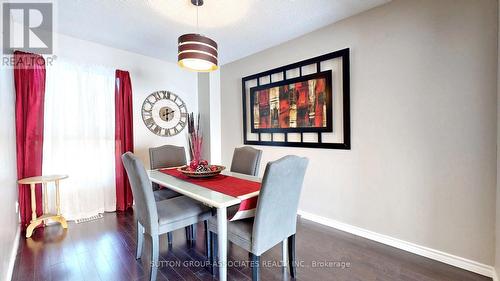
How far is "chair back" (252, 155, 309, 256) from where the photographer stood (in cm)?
138

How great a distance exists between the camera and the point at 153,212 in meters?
1.63

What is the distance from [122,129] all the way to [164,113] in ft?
2.60

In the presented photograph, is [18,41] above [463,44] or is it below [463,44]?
above

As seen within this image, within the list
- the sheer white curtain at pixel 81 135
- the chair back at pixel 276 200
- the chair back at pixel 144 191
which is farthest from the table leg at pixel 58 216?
the chair back at pixel 276 200

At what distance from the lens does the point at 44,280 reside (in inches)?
66.1

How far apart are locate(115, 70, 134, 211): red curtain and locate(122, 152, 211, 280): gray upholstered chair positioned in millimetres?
1547

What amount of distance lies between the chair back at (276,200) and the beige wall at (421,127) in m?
1.17

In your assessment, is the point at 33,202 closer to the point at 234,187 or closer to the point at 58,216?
the point at 58,216

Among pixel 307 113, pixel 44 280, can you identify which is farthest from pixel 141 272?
pixel 307 113

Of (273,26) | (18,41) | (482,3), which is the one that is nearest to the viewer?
(482,3)

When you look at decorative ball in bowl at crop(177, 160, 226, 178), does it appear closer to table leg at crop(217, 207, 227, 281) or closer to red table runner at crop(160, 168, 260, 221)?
red table runner at crop(160, 168, 260, 221)

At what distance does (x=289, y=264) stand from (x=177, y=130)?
3.06 m

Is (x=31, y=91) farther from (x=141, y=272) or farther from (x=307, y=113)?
(x=307, y=113)

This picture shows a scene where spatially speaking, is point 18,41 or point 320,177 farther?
point 320,177
